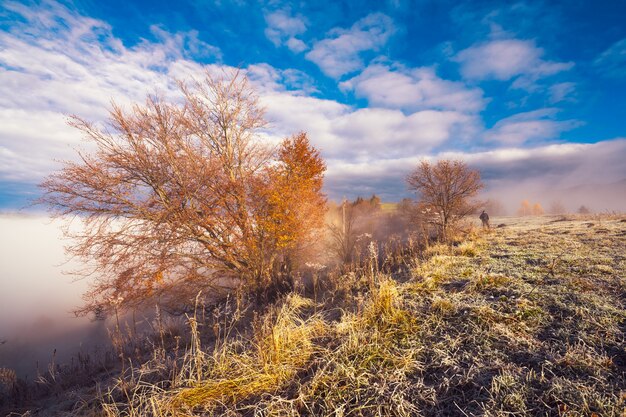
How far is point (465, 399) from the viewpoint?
2.37 meters

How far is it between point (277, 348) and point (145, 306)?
10.4 m

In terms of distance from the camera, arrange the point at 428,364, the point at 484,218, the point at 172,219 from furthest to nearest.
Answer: the point at 484,218
the point at 172,219
the point at 428,364

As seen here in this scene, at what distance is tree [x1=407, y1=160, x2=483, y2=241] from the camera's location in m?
18.9

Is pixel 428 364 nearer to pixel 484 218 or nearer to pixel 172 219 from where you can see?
pixel 172 219

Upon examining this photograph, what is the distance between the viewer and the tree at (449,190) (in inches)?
746

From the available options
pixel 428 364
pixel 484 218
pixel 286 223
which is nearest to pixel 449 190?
pixel 484 218

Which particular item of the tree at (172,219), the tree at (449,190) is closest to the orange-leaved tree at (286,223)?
the tree at (172,219)

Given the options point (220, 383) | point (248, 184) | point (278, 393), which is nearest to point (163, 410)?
point (220, 383)

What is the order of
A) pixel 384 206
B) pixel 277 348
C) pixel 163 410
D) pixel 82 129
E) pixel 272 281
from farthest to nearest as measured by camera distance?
pixel 384 206, pixel 272 281, pixel 82 129, pixel 277 348, pixel 163 410

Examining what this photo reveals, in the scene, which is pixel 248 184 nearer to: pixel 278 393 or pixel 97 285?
pixel 97 285

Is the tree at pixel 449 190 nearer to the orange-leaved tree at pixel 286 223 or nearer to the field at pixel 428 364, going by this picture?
the orange-leaved tree at pixel 286 223

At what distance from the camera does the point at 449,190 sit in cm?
1936

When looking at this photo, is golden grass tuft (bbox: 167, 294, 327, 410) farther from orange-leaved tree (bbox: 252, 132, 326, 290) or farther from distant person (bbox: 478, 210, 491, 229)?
distant person (bbox: 478, 210, 491, 229)

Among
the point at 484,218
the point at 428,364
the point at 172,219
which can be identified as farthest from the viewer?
the point at 484,218
